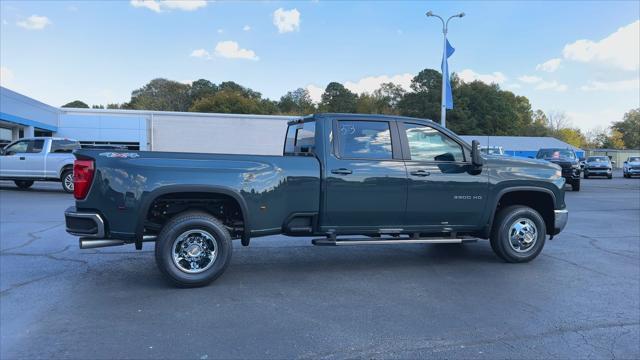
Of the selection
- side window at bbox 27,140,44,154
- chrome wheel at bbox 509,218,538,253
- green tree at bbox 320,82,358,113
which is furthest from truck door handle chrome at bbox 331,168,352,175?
green tree at bbox 320,82,358,113

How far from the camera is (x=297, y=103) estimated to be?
9738cm

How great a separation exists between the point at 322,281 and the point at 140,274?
225 centimetres

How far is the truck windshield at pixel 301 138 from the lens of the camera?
6.17m

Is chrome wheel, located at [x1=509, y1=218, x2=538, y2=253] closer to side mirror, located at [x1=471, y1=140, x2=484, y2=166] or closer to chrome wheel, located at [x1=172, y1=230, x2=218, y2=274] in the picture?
side mirror, located at [x1=471, y1=140, x2=484, y2=166]

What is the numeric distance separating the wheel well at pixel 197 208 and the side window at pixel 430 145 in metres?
2.37

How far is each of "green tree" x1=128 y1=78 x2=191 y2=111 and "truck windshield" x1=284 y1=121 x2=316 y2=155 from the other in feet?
283

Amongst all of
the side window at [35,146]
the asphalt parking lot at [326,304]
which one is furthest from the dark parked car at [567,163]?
the side window at [35,146]

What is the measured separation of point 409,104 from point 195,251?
83.3 metres

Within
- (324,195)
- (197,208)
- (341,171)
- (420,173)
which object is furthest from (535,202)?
(197,208)

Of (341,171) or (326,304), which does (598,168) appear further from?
(326,304)

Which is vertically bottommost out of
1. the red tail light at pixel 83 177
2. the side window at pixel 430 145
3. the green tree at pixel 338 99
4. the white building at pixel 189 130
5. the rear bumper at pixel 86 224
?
the rear bumper at pixel 86 224

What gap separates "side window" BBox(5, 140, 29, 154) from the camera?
1573 cm

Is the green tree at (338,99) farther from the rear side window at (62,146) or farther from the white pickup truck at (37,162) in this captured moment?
the white pickup truck at (37,162)

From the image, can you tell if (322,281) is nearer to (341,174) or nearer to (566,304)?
(341,174)
